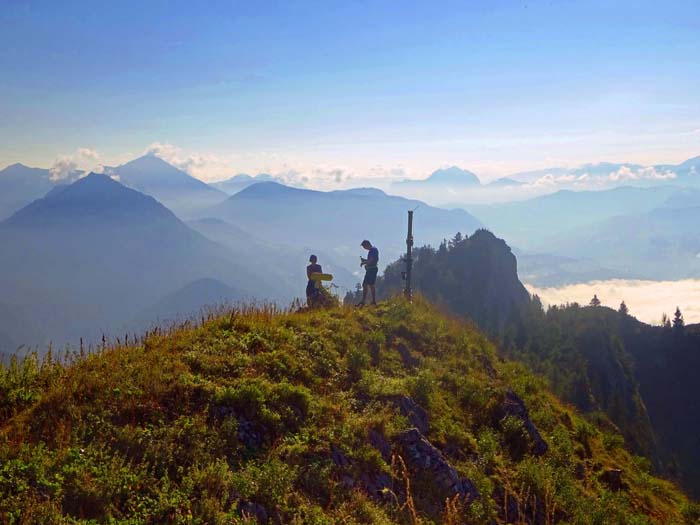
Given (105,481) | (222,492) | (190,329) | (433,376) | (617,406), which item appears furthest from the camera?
(617,406)

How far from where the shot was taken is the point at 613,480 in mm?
11633

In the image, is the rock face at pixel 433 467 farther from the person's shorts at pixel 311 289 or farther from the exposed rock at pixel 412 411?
the person's shorts at pixel 311 289

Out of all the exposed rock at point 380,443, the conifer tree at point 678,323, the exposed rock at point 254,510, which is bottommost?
the conifer tree at point 678,323

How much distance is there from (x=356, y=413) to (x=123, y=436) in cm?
401

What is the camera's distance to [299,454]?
277 inches

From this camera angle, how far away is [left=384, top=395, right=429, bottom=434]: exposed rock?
947 centimetres

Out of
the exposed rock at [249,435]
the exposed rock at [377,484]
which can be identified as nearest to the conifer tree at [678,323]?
the exposed rock at [377,484]

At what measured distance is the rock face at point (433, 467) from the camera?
789cm

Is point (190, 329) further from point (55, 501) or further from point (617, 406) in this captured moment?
point (617, 406)

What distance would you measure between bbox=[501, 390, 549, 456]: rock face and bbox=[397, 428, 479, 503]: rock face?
10.4 feet

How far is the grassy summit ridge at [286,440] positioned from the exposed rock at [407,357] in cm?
4

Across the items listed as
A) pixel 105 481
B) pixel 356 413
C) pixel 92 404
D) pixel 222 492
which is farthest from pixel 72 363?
pixel 356 413

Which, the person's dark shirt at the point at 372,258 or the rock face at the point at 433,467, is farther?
the person's dark shirt at the point at 372,258

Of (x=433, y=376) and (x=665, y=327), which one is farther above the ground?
(x=433, y=376)
